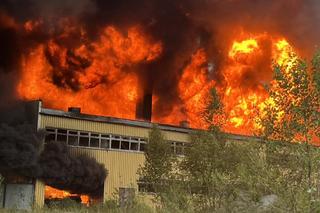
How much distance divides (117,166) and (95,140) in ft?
11.3

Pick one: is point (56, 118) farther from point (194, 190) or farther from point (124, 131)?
point (194, 190)

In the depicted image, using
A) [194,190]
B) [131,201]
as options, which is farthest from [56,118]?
[194,190]

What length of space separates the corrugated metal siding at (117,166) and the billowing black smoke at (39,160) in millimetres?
920

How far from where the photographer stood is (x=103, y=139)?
47531mm

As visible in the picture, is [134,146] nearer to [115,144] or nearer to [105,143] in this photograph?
[115,144]

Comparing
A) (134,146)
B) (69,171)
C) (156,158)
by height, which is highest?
(134,146)

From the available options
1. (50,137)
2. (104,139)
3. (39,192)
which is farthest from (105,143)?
(39,192)

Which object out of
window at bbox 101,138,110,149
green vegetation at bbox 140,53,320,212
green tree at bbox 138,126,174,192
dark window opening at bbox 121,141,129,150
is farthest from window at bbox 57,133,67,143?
green vegetation at bbox 140,53,320,212

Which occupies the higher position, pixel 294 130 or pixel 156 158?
pixel 156 158

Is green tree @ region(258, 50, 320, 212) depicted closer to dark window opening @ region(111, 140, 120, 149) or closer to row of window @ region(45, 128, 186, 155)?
row of window @ region(45, 128, 186, 155)

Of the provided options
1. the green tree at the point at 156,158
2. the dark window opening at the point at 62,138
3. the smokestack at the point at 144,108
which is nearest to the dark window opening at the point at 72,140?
the dark window opening at the point at 62,138

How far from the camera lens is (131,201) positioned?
22922 millimetres

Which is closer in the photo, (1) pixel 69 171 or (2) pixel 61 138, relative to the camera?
(1) pixel 69 171

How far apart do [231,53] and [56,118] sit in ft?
97.7
